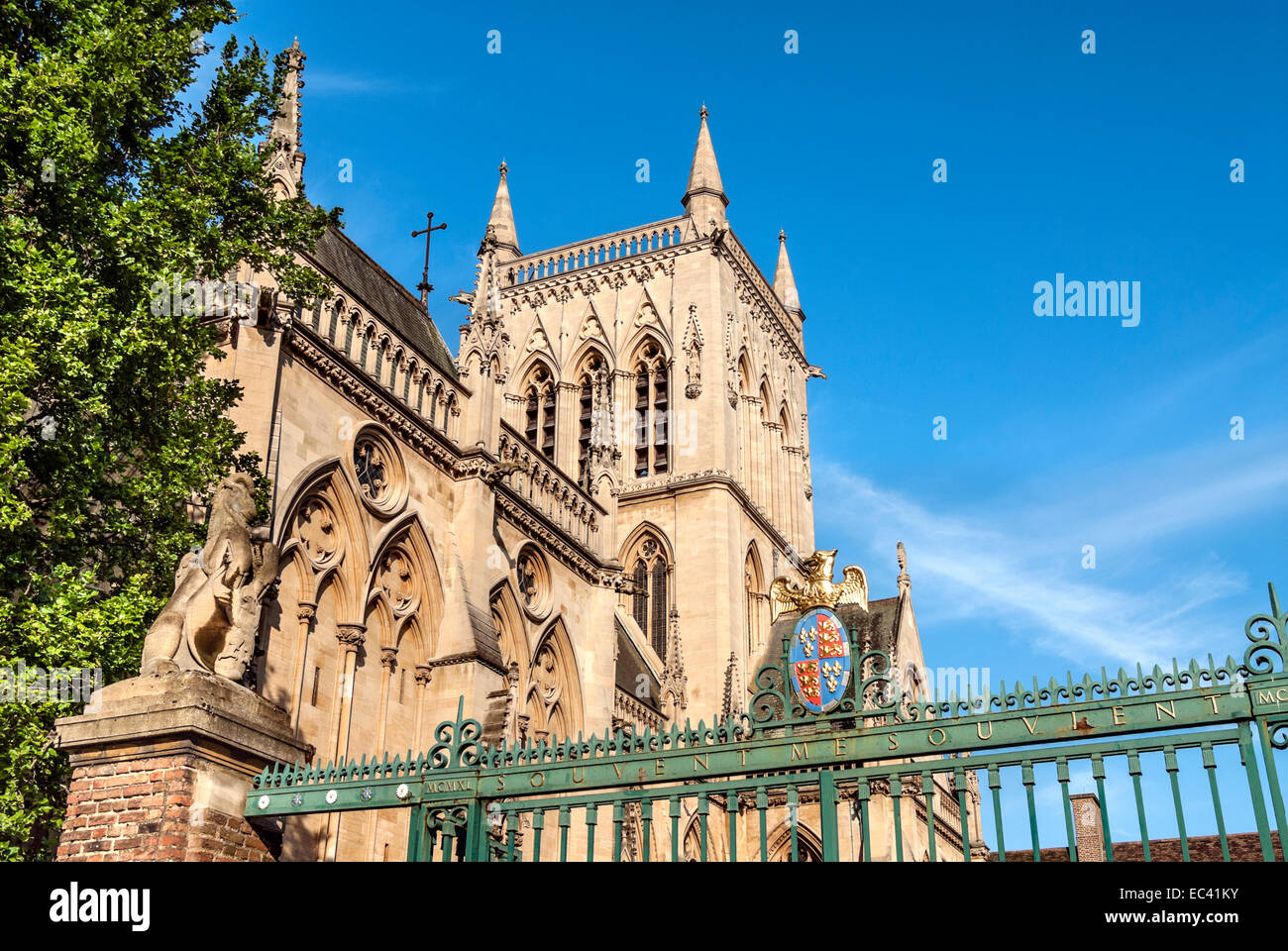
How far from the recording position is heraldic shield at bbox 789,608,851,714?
3078 cm

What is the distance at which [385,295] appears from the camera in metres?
23.4

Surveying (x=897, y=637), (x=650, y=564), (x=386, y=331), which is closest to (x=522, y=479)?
(x=386, y=331)

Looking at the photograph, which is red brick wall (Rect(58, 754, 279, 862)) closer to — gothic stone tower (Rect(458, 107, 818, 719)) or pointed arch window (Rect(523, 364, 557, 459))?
gothic stone tower (Rect(458, 107, 818, 719))

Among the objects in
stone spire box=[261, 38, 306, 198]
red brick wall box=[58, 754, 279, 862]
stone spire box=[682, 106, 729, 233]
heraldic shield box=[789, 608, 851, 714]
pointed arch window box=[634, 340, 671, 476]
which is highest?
stone spire box=[682, 106, 729, 233]

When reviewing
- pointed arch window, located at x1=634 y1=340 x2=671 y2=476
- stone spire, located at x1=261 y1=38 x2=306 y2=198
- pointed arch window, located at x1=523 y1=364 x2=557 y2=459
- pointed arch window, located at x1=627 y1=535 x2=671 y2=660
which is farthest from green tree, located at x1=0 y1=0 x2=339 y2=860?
pointed arch window, located at x1=523 y1=364 x2=557 y2=459

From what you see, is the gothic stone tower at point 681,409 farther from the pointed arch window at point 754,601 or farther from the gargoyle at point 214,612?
the gargoyle at point 214,612

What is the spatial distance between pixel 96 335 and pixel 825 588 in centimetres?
2959

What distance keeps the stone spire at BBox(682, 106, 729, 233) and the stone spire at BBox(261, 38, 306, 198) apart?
86.4 ft

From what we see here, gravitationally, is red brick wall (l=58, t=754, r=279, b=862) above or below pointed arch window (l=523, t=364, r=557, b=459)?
below

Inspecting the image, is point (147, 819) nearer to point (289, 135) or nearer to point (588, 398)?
point (289, 135)

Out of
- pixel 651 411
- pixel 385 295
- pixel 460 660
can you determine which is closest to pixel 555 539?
pixel 460 660

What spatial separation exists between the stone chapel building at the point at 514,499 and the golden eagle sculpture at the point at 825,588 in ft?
5.35
